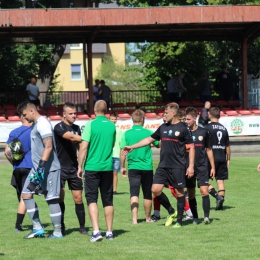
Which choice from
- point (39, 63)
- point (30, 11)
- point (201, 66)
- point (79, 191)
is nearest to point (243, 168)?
point (30, 11)

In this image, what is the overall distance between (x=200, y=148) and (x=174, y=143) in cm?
126

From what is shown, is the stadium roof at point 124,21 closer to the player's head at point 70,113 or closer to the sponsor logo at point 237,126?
the sponsor logo at point 237,126

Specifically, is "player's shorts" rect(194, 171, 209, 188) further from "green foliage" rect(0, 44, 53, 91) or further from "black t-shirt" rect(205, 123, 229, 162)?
"green foliage" rect(0, 44, 53, 91)

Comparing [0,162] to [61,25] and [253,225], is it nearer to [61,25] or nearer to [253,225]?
[61,25]

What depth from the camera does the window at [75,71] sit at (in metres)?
73.5

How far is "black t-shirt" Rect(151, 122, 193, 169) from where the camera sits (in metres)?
10.9

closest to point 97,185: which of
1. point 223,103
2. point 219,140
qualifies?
point 219,140

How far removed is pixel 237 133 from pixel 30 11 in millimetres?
9031

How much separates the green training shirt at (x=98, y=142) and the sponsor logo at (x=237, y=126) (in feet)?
58.3

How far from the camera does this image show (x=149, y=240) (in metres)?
9.88

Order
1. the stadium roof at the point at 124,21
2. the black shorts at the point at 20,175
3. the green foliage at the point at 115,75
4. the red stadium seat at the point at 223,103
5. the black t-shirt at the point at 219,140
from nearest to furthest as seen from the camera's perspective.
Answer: the black shorts at the point at 20,175 < the black t-shirt at the point at 219,140 < the stadium roof at the point at 124,21 < the red stadium seat at the point at 223,103 < the green foliage at the point at 115,75

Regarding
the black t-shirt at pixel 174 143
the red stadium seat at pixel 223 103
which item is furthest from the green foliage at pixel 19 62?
the black t-shirt at pixel 174 143

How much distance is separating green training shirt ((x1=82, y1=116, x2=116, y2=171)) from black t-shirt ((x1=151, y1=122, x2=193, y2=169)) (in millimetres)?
1365

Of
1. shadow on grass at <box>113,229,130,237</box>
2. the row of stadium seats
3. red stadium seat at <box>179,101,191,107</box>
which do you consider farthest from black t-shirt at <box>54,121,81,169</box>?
red stadium seat at <box>179,101,191,107</box>
